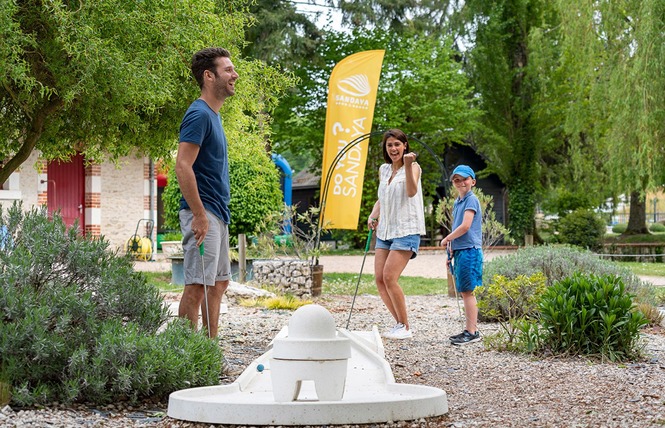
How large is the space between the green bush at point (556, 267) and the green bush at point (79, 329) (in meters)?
5.82

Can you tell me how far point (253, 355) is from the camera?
22.1ft

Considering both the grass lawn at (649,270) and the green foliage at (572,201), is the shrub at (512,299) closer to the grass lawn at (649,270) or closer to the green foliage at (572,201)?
the grass lawn at (649,270)

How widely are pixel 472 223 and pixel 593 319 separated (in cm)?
147

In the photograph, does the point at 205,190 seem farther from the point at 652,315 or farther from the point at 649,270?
the point at 649,270

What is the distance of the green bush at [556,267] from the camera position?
10078mm

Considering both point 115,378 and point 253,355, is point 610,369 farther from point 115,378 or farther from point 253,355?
point 115,378

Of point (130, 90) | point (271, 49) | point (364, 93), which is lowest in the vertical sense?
point (130, 90)

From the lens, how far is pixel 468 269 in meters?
7.51

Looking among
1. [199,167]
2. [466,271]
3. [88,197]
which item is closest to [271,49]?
[88,197]

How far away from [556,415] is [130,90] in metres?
3.70

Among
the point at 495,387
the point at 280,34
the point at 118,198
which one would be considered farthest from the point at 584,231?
the point at 495,387

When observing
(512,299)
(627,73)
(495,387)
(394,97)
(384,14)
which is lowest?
(495,387)

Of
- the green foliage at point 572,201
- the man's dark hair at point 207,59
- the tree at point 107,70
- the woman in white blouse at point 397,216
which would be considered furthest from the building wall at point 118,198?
the green foliage at point 572,201

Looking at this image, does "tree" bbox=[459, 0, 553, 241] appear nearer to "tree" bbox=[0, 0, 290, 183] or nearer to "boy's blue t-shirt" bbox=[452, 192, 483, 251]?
"boy's blue t-shirt" bbox=[452, 192, 483, 251]
